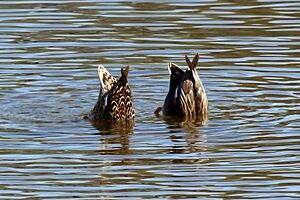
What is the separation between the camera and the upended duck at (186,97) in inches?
566

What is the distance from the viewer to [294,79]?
15578mm

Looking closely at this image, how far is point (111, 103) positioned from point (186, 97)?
889 millimetres

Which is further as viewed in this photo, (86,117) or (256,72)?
(256,72)

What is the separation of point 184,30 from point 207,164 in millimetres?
6693

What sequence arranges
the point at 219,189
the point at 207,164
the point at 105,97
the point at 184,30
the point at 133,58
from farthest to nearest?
the point at 184,30 < the point at 133,58 < the point at 105,97 < the point at 207,164 < the point at 219,189

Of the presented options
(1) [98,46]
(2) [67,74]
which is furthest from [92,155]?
(1) [98,46]

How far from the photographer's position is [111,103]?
14133 mm

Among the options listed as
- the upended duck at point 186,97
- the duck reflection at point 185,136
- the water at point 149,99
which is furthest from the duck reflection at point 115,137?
the upended duck at point 186,97

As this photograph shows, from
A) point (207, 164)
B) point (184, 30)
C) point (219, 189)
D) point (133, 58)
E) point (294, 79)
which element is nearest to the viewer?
point (219, 189)

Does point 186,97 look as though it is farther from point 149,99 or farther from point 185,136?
point 185,136

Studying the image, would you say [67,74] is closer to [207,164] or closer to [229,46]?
[229,46]

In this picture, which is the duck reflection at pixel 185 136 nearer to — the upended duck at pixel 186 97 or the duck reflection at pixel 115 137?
the upended duck at pixel 186 97

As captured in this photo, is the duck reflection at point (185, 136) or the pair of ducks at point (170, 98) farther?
the pair of ducks at point (170, 98)

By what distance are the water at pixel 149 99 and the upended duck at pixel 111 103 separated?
172 mm
